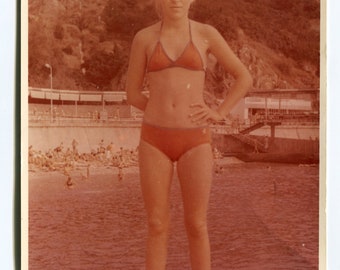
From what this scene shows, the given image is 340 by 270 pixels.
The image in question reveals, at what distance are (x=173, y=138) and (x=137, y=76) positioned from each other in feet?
0.55

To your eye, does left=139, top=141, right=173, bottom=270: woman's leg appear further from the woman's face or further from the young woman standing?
the woman's face

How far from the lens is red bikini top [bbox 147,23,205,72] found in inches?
55.9

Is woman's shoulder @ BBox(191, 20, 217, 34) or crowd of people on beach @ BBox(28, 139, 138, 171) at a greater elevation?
woman's shoulder @ BBox(191, 20, 217, 34)

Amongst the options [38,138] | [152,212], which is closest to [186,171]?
[152,212]

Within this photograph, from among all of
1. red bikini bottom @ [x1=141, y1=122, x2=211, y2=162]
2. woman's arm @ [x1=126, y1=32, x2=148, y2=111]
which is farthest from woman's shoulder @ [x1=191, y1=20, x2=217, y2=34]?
red bikini bottom @ [x1=141, y1=122, x2=211, y2=162]

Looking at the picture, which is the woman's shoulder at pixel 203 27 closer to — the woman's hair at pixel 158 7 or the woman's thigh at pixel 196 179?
the woman's hair at pixel 158 7

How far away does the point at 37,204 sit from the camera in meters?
1.43

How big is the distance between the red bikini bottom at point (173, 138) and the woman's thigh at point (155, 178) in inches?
0.5

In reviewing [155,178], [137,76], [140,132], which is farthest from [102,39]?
[155,178]

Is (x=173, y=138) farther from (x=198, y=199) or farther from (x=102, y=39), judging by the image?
(x=102, y=39)

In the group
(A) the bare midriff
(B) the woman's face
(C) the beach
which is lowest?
(C) the beach

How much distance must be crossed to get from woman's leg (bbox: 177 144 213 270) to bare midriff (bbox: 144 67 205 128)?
8cm

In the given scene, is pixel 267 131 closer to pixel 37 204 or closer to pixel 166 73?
pixel 166 73

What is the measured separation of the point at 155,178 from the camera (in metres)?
1.43
